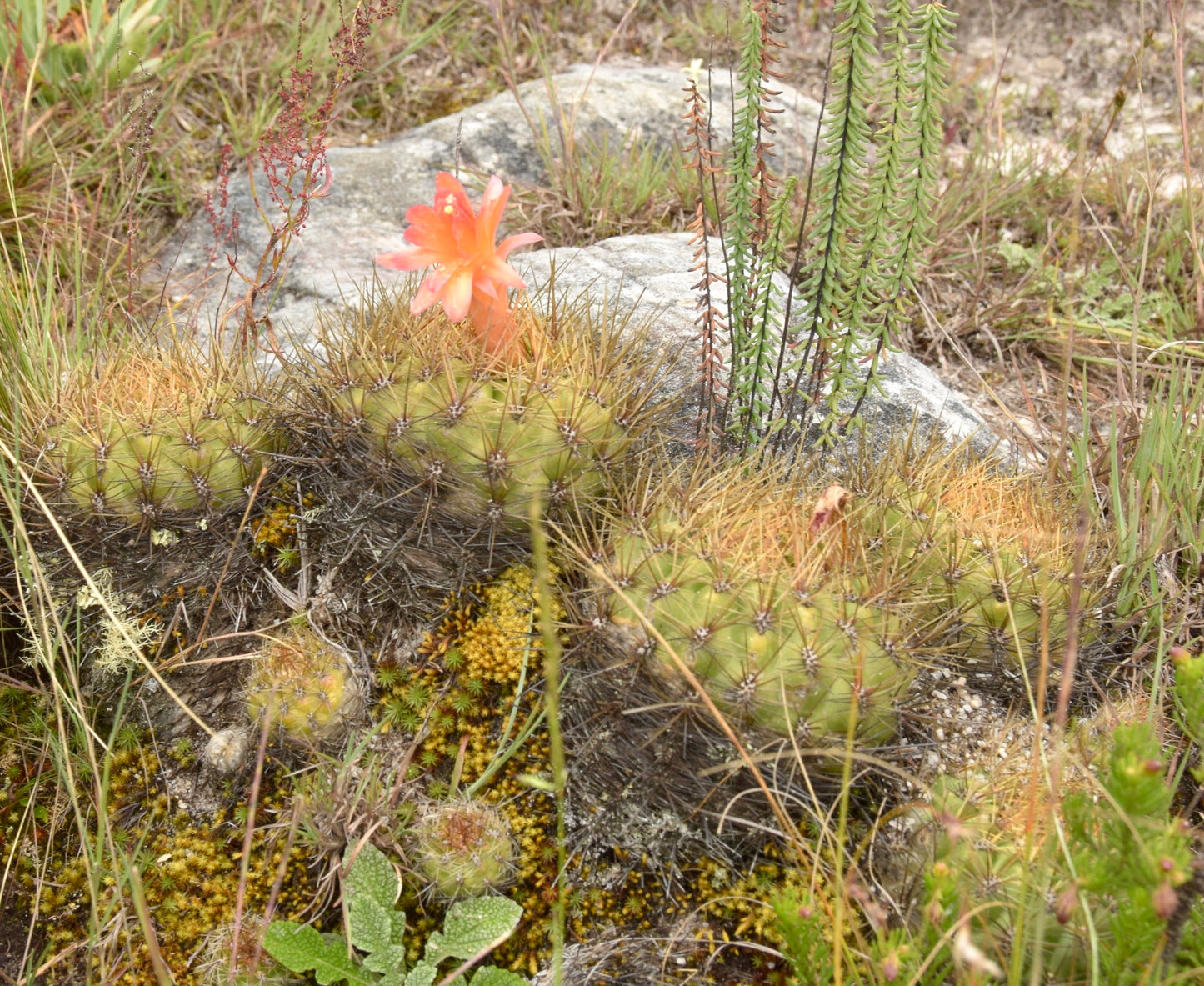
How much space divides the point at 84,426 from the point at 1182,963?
8.33ft

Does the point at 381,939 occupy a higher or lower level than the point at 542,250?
lower

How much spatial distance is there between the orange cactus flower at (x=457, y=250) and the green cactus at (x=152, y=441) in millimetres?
607

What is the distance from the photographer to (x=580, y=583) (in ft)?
7.75

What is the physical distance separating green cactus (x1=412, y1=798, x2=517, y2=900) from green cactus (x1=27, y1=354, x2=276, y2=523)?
3.13 ft

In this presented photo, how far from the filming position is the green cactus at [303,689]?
2.33 metres

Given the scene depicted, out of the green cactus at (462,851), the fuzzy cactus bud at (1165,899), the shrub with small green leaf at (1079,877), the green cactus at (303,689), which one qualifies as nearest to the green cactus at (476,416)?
the green cactus at (303,689)

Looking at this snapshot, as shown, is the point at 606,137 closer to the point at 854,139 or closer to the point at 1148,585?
the point at 854,139

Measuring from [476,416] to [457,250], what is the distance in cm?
36

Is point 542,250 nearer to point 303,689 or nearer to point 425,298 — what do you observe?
point 425,298

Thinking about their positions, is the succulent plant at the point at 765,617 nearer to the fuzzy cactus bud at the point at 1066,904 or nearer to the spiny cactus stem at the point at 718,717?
the spiny cactus stem at the point at 718,717

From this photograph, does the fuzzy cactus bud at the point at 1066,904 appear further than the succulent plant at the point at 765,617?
No

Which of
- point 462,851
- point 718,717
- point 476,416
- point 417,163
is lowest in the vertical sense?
point 462,851

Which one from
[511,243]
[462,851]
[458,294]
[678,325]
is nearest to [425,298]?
[458,294]

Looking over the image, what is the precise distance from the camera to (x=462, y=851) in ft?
7.04
